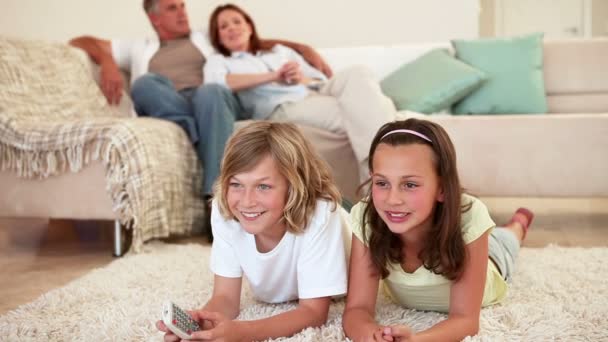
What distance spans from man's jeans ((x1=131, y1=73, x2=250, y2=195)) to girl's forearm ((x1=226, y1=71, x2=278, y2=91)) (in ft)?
0.21

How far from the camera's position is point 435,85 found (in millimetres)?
2744

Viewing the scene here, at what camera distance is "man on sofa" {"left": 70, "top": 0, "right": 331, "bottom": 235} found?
244 centimetres

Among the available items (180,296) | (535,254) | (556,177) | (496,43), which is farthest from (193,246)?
(496,43)

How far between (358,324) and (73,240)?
1.58 meters

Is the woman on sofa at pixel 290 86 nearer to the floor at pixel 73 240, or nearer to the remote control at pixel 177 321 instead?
the floor at pixel 73 240

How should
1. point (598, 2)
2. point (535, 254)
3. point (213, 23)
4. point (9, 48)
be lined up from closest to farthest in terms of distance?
point (535, 254) → point (9, 48) → point (213, 23) → point (598, 2)

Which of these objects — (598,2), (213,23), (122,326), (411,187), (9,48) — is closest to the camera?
(411,187)

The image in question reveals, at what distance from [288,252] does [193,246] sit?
96 centimetres

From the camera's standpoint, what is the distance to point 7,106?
2.19 meters

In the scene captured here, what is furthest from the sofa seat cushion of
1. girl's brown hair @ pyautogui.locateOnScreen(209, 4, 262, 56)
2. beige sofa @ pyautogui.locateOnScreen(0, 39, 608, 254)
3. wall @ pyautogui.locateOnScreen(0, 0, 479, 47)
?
wall @ pyautogui.locateOnScreen(0, 0, 479, 47)

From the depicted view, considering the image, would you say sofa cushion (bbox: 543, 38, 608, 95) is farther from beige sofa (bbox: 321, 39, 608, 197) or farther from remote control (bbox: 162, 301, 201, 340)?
remote control (bbox: 162, 301, 201, 340)

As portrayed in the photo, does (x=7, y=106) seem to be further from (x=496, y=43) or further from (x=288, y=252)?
(x=496, y=43)

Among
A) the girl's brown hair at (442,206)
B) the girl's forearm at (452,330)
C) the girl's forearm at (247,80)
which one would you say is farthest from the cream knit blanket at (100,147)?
the girl's forearm at (452,330)

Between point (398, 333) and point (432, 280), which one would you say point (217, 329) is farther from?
point (432, 280)
